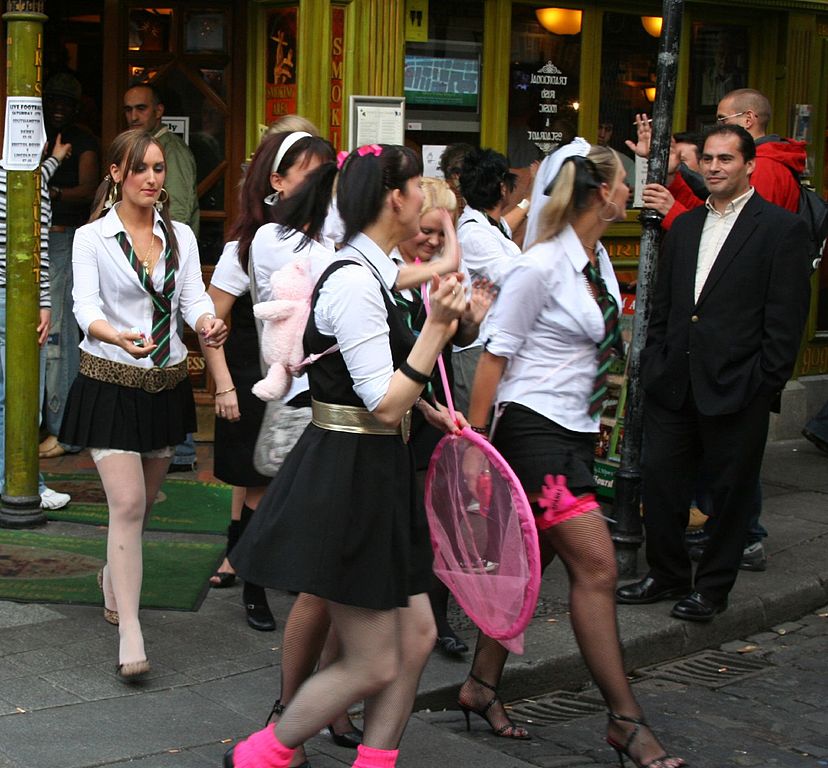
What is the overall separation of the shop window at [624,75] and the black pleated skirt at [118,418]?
16.6 feet

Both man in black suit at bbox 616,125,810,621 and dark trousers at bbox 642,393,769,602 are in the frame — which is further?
dark trousers at bbox 642,393,769,602

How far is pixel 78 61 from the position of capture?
9477 mm

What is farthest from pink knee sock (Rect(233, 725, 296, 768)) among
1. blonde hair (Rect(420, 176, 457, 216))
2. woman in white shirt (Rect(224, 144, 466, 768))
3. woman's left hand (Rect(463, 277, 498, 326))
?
blonde hair (Rect(420, 176, 457, 216))

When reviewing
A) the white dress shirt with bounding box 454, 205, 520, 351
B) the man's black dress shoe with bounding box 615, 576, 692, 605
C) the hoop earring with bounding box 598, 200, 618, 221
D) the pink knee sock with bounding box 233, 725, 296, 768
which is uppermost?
the hoop earring with bounding box 598, 200, 618, 221

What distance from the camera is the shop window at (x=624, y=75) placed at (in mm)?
9555

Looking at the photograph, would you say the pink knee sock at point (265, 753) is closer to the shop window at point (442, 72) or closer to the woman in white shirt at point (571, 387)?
the woman in white shirt at point (571, 387)

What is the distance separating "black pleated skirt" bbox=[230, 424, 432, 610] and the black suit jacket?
2383mm

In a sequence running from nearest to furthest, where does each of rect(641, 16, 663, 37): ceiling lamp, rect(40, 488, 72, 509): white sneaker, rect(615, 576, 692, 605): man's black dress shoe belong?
rect(615, 576, 692, 605): man's black dress shoe, rect(40, 488, 72, 509): white sneaker, rect(641, 16, 663, 37): ceiling lamp

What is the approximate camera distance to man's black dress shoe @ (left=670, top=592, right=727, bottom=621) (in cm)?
614

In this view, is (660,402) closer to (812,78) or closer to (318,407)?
(318,407)

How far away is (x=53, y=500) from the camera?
7531mm

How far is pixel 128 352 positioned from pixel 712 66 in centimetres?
624

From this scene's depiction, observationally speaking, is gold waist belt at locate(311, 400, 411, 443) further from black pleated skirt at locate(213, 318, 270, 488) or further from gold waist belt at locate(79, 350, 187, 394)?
black pleated skirt at locate(213, 318, 270, 488)

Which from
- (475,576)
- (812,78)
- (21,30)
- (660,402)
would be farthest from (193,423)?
(812,78)
